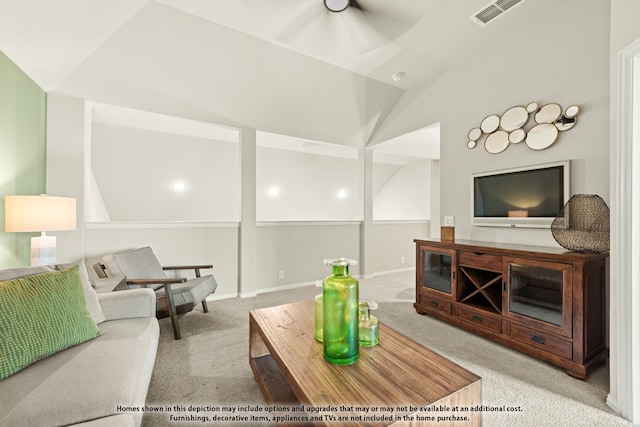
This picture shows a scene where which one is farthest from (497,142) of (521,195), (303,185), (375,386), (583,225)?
(303,185)

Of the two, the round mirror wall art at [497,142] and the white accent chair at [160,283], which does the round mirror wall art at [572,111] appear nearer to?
the round mirror wall art at [497,142]

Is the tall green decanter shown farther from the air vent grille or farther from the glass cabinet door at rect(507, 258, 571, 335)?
the air vent grille

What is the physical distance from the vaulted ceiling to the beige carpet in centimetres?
250

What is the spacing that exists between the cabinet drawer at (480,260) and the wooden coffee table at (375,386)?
1.35m

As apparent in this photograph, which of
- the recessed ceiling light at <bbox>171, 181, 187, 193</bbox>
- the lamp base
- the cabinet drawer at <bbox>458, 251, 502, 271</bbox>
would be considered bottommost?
the cabinet drawer at <bbox>458, 251, 502, 271</bbox>

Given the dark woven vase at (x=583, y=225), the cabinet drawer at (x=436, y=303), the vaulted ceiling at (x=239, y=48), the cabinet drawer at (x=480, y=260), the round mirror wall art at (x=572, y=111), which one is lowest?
the cabinet drawer at (x=436, y=303)

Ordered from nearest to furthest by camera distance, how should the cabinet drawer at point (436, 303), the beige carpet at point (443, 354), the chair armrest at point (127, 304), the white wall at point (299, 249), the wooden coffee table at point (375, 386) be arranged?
the wooden coffee table at point (375, 386), the beige carpet at point (443, 354), the chair armrest at point (127, 304), the cabinet drawer at point (436, 303), the white wall at point (299, 249)

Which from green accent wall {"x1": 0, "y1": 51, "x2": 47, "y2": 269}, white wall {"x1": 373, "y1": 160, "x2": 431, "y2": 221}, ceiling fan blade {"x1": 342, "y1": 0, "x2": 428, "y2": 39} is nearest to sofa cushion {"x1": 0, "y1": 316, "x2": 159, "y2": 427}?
green accent wall {"x1": 0, "y1": 51, "x2": 47, "y2": 269}

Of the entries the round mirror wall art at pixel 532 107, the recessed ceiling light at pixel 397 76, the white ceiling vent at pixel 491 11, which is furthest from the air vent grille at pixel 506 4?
the recessed ceiling light at pixel 397 76

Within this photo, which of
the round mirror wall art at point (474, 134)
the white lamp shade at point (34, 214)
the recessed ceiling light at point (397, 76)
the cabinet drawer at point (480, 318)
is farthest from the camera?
the recessed ceiling light at point (397, 76)

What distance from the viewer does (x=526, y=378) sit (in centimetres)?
179

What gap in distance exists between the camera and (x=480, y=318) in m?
2.37

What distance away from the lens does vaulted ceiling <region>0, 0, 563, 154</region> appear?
2172mm

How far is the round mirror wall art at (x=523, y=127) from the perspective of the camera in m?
2.30
